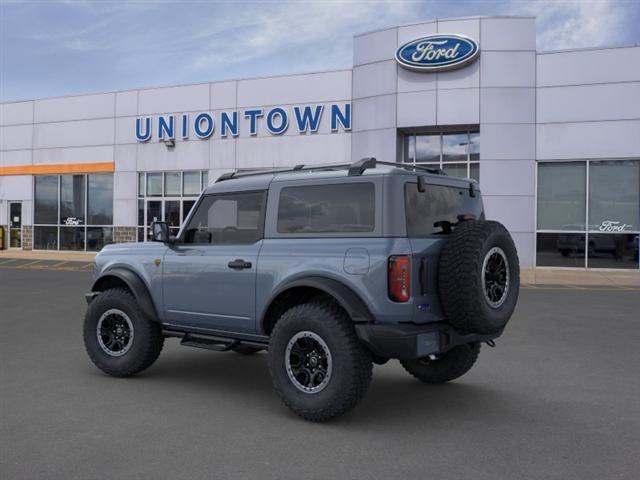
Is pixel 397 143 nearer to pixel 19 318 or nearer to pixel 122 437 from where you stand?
pixel 19 318

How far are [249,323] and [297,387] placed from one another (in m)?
0.81

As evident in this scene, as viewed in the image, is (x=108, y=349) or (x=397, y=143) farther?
(x=397, y=143)

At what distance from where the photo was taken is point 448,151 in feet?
73.9

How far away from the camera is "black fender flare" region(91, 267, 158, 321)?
6.34 meters

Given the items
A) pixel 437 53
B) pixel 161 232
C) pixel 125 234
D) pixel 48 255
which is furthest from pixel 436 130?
pixel 161 232

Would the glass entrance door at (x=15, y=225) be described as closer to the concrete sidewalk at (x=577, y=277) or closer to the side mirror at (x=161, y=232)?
the concrete sidewalk at (x=577, y=277)

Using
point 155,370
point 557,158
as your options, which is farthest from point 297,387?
point 557,158

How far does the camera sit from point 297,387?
5082mm

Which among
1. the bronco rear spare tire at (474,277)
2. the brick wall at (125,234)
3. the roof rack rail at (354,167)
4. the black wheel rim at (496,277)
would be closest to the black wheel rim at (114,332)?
the roof rack rail at (354,167)

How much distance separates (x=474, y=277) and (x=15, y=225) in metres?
29.2

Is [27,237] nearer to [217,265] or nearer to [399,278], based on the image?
[217,265]

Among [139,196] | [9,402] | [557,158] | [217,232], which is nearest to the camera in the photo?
[9,402]

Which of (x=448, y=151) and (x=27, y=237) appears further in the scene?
(x=27, y=237)

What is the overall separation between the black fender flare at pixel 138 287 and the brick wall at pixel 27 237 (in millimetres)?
25048
